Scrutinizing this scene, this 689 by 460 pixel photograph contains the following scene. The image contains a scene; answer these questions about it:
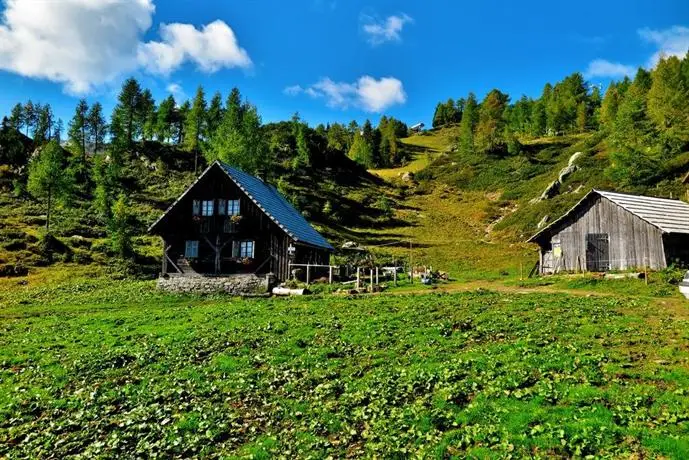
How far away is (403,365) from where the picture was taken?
1543cm

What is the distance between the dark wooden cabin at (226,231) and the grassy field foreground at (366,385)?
56.8 feet

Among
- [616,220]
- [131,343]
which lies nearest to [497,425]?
[131,343]

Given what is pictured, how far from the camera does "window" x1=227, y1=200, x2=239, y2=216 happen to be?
42625 millimetres

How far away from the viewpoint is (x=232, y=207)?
4278cm

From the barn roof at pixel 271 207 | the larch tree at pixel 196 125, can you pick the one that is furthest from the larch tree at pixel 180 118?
the barn roof at pixel 271 207

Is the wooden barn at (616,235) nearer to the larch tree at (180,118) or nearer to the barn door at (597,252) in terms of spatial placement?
the barn door at (597,252)

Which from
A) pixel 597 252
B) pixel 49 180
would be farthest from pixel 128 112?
pixel 597 252

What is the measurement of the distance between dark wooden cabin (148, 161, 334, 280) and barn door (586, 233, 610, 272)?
77.0 feet

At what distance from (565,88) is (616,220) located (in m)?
143

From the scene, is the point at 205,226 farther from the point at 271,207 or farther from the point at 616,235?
the point at 616,235

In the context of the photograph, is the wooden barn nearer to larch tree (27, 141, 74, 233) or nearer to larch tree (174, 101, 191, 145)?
A: larch tree (27, 141, 74, 233)

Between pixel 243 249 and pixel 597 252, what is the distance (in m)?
29.3

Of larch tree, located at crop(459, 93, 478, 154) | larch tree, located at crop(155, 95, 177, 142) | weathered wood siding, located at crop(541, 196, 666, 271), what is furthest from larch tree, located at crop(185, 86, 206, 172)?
weathered wood siding, located at crop(541, 196, 666, 271)

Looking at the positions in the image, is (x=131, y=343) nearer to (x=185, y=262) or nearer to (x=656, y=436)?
(x=656, y=436)
